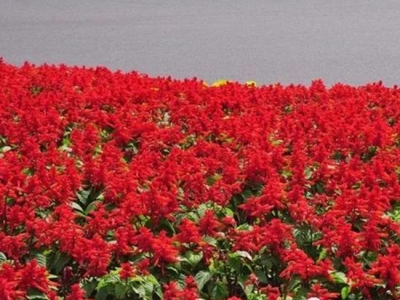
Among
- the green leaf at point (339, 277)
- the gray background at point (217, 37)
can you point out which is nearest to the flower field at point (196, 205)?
the green leaf at point (339, 277)

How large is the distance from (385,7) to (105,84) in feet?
33.1

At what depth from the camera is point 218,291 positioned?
9.28 feet

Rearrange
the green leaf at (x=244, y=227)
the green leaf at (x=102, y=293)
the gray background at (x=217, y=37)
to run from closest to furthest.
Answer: the green leaf at (x=102, y=293)
the green leaf at (x=244, y=227)
the gray background at (x=217, y=37)

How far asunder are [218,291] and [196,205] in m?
0.47

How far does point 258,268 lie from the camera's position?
2.95 meters

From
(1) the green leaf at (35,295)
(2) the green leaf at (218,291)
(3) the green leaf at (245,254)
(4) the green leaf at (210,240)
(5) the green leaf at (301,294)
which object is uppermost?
(4) the green leaf at (210,240)

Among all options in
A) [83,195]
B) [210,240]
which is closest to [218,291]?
[210,240]

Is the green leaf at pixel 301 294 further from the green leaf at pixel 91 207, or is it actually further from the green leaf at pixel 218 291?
the green leaf at pixel 91 207

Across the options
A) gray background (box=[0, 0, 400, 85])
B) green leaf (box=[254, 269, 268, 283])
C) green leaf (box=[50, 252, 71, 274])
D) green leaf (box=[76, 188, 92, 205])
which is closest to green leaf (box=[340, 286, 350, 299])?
green leaf (box=[254, 269, 268, 283])

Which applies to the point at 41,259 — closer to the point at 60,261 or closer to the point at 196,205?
the point at 60,261

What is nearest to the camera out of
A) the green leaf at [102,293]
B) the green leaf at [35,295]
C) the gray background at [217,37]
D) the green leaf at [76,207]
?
the green leaf at [35,295]

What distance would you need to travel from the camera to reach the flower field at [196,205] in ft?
9.15

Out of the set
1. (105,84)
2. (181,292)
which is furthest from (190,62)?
(181,292)

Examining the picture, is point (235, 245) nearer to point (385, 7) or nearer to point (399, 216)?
point (399, 216)
